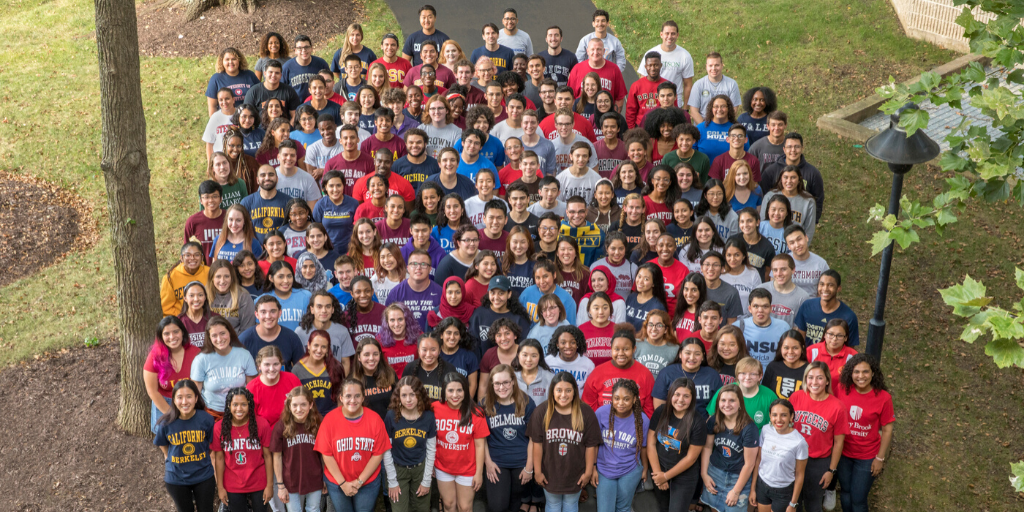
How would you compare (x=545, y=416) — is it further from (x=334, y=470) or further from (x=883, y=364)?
(x=883, y=364)

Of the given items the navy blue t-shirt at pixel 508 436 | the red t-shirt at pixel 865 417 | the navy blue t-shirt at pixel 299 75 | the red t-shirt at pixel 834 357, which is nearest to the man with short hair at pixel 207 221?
the navy blue t-shirt at pixel 299 75

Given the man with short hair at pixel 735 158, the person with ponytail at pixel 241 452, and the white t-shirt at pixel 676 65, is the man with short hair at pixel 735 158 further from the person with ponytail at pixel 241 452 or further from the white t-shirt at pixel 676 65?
the person with ponytail at pixel 241 452

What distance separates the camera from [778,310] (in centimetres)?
962

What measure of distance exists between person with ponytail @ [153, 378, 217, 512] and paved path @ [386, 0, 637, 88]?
490 inches

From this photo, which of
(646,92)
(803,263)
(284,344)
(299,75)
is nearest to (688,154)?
(646,92)

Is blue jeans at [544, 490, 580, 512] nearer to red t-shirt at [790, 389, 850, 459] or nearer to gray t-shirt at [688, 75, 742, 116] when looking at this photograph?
red t-shirt at [790, 389, 850, 459]

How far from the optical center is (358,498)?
827 centimetres

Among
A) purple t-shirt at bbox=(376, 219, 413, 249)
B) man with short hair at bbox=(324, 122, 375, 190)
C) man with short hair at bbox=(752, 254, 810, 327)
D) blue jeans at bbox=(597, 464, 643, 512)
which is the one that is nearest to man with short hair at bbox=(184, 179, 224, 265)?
man with short hair at bbox=(324, 122, 375, 190)

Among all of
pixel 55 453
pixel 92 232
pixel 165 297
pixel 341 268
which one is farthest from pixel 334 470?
pixel 92 232

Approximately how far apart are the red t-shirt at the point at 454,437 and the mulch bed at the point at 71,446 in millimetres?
2856

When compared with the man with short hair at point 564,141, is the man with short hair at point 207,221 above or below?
below

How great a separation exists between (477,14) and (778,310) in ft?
41.8

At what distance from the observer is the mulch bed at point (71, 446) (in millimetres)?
9047

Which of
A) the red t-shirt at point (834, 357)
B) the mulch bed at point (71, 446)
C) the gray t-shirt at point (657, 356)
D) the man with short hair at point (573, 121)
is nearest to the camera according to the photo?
the red t-shirt at point (834, 357)
